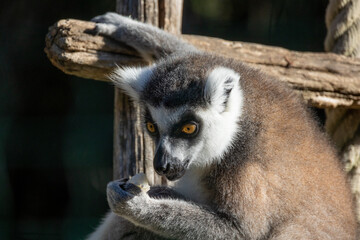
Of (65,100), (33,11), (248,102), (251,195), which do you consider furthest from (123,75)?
(33,11)

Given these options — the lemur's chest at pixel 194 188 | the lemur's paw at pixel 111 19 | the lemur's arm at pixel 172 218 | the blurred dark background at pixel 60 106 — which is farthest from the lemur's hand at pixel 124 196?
the blurred dark background at pixel 60 106

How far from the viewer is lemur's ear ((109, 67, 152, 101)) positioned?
313 centimetres

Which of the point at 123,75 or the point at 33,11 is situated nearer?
the point at 123,75

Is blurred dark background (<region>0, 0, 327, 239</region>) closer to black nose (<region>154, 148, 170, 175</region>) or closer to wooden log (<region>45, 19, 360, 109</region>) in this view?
wooden log (<region>45, 19, 360, 109</region>)

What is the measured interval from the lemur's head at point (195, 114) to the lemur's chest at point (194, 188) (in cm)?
11

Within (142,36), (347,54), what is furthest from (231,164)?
(347,54)

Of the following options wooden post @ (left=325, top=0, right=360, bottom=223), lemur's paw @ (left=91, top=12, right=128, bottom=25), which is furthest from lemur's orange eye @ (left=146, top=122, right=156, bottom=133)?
wooden post @ (left=325, top=0, right=360, bottom=223)

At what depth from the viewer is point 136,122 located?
138 inches

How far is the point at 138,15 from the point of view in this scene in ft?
11.8

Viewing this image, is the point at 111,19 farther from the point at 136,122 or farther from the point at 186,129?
the point at 186,129

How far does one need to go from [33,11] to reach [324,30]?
114 inches

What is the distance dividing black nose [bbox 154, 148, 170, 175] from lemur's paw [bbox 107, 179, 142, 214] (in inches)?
7.5

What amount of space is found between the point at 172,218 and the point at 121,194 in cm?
30

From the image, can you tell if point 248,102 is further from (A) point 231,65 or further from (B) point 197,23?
(B) point 197,23
